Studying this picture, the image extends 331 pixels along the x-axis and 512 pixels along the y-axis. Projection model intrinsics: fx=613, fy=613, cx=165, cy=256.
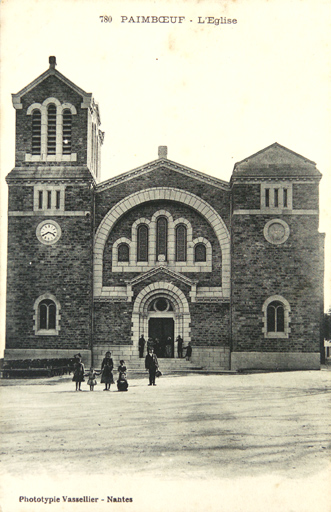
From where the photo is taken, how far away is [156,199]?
29.6 meters

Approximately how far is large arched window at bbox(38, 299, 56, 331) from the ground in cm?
1014

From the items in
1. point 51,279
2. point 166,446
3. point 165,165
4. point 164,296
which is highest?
point 165,165

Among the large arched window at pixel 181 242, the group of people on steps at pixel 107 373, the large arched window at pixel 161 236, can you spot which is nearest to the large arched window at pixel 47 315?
the large arched window at pixel 161 236

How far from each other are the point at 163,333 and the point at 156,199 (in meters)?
6.49

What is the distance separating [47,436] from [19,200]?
18213 mm

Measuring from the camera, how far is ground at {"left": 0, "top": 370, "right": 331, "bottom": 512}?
9.67 m

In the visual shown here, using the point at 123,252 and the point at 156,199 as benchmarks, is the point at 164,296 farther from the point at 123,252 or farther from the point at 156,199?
the point at 156,199

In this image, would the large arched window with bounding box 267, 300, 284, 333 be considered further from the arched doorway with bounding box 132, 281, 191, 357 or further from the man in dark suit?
the man in dark suit

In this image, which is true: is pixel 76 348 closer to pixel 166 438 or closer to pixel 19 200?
pixel 19 200

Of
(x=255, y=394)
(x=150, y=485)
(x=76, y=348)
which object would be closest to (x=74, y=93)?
(x=76, y=348)

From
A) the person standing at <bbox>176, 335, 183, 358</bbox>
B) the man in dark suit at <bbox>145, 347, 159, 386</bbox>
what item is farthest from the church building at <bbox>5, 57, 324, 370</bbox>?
the man in dark suit at <bbox>145, 347, 159, 386</bbox>

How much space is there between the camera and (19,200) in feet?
94.5

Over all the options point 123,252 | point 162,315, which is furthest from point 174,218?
point 162,315

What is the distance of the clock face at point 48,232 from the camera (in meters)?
28.7
